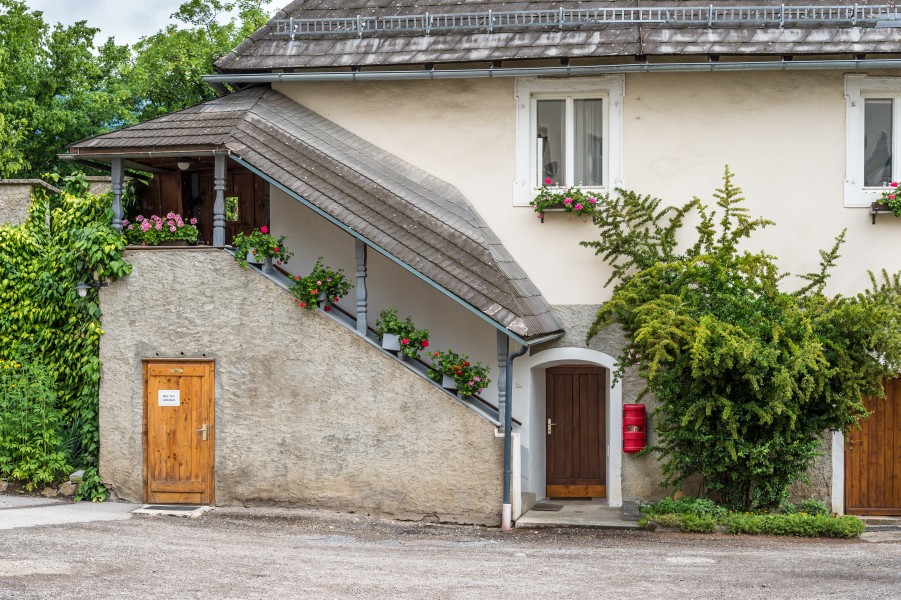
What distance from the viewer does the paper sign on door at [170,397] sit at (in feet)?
48.1

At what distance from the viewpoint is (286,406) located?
14.4 m

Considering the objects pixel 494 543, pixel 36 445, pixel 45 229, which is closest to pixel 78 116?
pixel 45 229

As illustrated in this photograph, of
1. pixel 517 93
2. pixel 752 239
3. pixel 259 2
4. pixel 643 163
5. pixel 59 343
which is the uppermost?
pixel 259 2

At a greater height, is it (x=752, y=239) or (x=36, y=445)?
(x=752, y=239)

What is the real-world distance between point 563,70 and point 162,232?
5.73m

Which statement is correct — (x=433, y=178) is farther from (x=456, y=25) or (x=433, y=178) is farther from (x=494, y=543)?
(x=494, y=543)

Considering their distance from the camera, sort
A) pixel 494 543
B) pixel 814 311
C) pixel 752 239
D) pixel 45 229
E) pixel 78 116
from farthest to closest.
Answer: pixel 78 116 → pixel 45 229 → pixel 752 239 → pixel 814 311 → pixel 494 543

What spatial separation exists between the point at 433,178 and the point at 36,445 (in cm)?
648

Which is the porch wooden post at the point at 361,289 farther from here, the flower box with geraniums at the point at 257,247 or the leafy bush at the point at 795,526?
the leafy bush at the point at 795,526

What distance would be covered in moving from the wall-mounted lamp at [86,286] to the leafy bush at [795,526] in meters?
8.54

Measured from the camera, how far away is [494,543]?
12.8 metres

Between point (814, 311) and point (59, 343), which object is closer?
point (814, 311)

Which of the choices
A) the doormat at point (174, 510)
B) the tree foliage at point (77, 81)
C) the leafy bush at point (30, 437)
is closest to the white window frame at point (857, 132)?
the doormat at point (174, 510)

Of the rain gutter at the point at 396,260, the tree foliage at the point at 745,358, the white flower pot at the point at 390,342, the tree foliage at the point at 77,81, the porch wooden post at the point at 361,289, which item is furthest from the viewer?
the tree foliage at the point at 77,81
